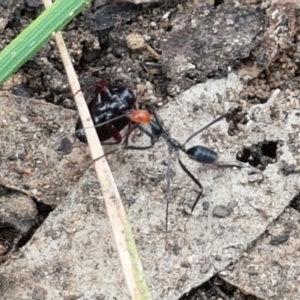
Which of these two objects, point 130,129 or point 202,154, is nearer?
point 202,154

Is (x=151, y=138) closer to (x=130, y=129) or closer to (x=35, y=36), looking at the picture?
(x=130, y=129)

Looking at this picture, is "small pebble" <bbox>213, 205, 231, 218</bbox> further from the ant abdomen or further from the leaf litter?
the ant abdomen

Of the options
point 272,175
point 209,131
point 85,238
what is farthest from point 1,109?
point 272,175

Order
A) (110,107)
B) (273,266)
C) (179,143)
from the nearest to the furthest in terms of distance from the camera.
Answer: (273,266) < (179,143) < (110,107)

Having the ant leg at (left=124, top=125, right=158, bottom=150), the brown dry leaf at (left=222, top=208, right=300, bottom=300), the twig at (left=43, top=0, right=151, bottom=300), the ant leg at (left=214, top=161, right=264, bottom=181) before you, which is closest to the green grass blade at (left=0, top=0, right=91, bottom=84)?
the twig at (left=43, top=0, right=151, bottom=300)

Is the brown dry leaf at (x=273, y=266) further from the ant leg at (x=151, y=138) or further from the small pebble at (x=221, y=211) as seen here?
the ant leg at (x=151, y=138)

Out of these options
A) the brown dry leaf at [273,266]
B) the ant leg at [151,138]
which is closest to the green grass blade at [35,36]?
the ant leg at [151,138]

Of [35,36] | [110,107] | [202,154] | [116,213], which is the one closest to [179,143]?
[202,154]
